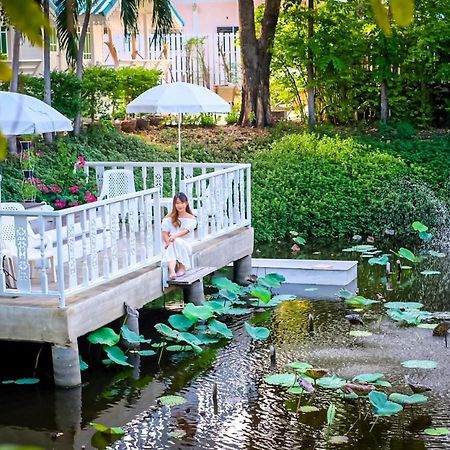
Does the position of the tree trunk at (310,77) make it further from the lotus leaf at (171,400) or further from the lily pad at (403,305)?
the lotus leaf at (171,400)

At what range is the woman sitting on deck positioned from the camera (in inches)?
384

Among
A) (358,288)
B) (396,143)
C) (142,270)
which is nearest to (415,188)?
(396,143)

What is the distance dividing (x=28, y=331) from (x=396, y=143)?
11686mm

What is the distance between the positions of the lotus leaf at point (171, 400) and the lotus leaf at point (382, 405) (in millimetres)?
1500

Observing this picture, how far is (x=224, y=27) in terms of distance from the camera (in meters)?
29.3

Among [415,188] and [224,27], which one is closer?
[415,188]

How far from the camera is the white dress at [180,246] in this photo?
32.0 ft

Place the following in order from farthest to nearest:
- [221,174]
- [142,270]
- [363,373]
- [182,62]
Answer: [182,62] → [221,174] → [142,270] → [363,373]

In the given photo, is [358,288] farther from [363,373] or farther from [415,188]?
[415,188]

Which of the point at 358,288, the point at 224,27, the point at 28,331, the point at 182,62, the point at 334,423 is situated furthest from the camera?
the point at 224,27

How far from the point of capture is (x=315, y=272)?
12.0 m

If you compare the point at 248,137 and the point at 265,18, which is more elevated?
the point at 265,18

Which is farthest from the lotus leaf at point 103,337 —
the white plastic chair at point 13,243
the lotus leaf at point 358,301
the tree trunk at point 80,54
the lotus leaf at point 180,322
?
the tree trunk at point 80,54

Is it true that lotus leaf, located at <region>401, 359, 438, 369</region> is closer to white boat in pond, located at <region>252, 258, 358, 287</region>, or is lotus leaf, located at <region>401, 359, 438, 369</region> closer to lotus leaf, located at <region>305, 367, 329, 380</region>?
lotus leaf, located at <region>305, 367, 329, 380</region>
